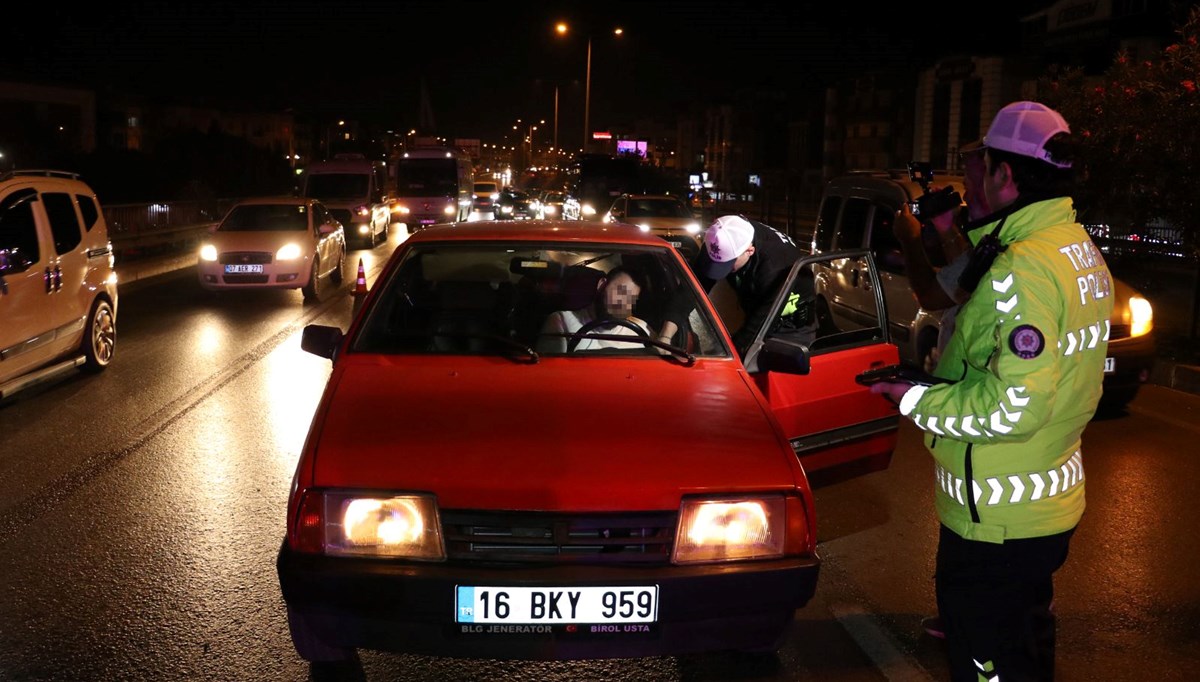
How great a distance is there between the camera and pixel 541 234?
5.20m

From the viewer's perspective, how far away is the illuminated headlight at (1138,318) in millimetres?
8695

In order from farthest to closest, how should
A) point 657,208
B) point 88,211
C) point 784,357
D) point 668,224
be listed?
1. point 657,208
2. point 668,224
3. point 88,211
4. point 784,357

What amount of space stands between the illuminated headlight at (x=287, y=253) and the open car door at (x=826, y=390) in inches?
480

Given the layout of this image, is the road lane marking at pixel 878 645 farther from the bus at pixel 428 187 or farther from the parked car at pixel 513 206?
the parked car at pixel 513 206

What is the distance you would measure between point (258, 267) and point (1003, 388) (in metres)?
15.1

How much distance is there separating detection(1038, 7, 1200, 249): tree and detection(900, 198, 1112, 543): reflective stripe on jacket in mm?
8873

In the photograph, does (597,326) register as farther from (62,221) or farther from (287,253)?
(287,253)

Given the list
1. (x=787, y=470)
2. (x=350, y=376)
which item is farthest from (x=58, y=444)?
(x=787, y=470)

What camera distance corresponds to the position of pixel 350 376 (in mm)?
4348

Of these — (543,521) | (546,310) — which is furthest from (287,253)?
(543,521)

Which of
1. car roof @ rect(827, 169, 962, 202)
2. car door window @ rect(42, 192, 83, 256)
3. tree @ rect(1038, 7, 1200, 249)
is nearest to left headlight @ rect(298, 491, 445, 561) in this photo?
car roof @ rect(827, 169, 962, 202)

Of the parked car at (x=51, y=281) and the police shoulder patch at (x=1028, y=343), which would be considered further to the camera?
the parked car at (x=51, y=281)

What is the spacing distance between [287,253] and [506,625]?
46.1ft

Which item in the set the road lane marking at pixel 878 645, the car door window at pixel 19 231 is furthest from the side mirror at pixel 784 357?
the car door window at pixel 19 231
